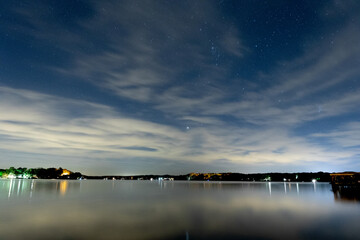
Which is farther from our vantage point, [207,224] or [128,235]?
[207,224]

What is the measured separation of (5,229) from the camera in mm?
21062

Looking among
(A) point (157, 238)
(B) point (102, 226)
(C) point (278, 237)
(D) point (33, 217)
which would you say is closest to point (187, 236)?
(A) point (157, 238)

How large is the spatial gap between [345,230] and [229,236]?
1293 centimetres

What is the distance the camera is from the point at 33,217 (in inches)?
1077

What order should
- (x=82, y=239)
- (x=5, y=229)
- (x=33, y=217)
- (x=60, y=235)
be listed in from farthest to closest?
(x=33, y=217)
(x=5, y=229)
(x=60, y=235)
(x=82, y=239)

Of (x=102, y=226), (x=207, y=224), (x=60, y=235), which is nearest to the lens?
(x=60, y=235)

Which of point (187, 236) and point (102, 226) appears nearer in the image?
point (187, 236)

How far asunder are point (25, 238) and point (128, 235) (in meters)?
7.80

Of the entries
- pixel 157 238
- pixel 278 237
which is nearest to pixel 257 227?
pixel 278 237

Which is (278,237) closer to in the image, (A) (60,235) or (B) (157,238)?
(B) (157,238)

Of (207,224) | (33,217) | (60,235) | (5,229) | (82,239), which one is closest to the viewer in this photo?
(82,239)

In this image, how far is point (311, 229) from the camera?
2297cm

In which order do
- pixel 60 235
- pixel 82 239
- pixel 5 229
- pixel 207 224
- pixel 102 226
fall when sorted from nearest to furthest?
pixel 82 239 → pixel 60 235 → pixel 5 229 → pixel 102 226 → pixel 207 224

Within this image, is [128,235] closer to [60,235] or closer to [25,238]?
[60,235]
